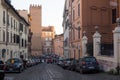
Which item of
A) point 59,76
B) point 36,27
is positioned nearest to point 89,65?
point 59,76

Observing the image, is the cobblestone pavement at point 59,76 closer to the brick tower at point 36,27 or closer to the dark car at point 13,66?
the dark car at point 13,66

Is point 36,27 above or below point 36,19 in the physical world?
below

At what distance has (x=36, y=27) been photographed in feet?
428

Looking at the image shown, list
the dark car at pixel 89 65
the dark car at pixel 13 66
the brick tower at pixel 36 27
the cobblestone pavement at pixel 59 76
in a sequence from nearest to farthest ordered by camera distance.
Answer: the cobblestone pavement at pixel 59 76 < the dark car at pixel 89 65 < the dark car at pixel 13 66 < the brick tower at pixel 36 27

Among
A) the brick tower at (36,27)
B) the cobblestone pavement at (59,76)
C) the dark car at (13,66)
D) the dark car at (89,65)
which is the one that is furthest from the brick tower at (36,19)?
the dark car at (89,65)

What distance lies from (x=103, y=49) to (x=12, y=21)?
27.2 m

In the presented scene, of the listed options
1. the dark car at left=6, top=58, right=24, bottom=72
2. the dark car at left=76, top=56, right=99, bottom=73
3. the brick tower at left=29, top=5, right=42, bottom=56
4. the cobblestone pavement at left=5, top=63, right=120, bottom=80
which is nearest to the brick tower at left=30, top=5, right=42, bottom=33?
the brick tower at left=29, top=5, right=42, bottom=56

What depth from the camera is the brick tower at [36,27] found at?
426 feet

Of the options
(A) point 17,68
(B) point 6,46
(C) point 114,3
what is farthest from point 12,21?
(A) point 17,68

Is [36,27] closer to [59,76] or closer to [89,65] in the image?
[89,65]

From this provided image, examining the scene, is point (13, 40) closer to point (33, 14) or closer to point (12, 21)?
point (12, 21)

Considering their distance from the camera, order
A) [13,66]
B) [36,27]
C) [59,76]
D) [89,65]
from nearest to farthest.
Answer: [59,76], [89,65], [13,66], [36,27]

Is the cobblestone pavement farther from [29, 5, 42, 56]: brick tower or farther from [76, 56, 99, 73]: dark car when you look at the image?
[29, 5, 42, 56]: brick tower

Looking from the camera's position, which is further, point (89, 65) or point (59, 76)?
point (89, 65)
